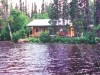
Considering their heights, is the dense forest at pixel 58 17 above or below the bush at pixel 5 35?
above

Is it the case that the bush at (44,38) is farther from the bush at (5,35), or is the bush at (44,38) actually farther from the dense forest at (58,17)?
the bush at (5,35)

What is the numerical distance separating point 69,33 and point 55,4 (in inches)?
338

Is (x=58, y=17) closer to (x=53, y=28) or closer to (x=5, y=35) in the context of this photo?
(x=53, y=28)

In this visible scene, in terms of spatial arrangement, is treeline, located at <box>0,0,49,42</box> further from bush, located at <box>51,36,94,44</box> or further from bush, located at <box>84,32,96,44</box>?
bush, located at <box>84,32,96,44</box>

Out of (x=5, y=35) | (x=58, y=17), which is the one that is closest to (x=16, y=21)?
(x=5, y=35)

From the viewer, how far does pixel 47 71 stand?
61.8 ft

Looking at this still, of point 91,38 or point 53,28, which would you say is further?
point 53,28

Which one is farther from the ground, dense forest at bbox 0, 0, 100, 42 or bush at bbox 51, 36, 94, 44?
dense forest at bbox 0, 0, 100, 42

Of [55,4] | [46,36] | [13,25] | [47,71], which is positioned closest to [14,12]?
[13,25]

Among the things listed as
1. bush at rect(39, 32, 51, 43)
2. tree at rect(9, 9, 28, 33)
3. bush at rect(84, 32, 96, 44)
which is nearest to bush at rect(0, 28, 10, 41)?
tree at rect(9, 9, 28, 33)

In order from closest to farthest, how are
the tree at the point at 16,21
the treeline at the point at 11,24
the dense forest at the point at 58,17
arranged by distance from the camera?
the treeline at the point at 11,24 → the dense forest at the point at 58,17 → the tree at the point at 16,21

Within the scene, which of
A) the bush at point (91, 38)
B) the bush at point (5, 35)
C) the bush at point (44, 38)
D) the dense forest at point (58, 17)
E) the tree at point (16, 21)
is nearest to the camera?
the bush at point (91, 38)

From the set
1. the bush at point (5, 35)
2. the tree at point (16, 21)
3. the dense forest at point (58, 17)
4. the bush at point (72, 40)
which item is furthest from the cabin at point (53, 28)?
the bush at point (72, 40)

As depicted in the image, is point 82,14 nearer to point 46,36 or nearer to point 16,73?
point 46,36
